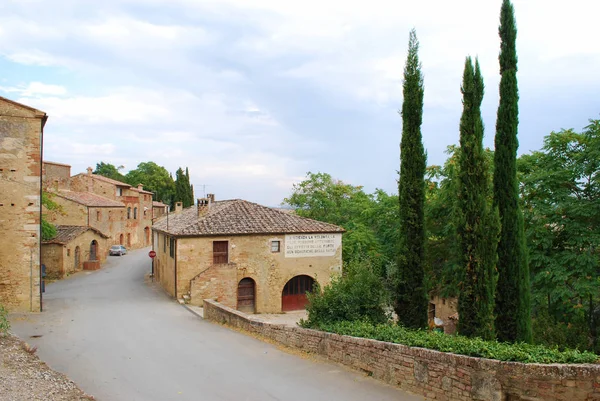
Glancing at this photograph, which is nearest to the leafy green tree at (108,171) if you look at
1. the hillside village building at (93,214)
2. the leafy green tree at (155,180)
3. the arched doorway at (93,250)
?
the leafy green tree at (155,180)

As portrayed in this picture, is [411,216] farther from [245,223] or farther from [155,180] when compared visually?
[155,180]

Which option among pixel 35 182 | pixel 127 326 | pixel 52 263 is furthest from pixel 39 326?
pixel 52 263

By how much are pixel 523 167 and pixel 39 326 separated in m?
19.6

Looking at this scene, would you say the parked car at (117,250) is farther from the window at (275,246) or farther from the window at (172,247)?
the window at (275,246)

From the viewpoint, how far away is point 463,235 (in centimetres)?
1203

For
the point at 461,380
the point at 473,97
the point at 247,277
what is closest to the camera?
the point at 461,380

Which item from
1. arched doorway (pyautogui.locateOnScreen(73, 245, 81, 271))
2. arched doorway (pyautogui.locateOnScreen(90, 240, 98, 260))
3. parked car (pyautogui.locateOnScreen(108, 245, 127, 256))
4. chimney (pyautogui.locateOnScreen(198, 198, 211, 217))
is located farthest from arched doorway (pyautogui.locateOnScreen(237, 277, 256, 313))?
parked car (pyautogui.locateOnScreen(108, 245, 127, 256))

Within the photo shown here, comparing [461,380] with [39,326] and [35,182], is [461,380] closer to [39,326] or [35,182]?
[39,326]

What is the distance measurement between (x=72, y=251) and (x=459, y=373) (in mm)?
34205

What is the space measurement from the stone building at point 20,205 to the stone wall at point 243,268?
276 inches

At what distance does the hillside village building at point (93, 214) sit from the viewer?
36281mm

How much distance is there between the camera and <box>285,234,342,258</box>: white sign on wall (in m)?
26.5

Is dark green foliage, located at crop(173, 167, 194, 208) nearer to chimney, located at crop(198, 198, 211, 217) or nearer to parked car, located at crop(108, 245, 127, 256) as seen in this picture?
parked car, located at crop(108, 245, 127, 256)

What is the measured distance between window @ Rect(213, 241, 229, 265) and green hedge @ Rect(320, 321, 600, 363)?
1486 cm
